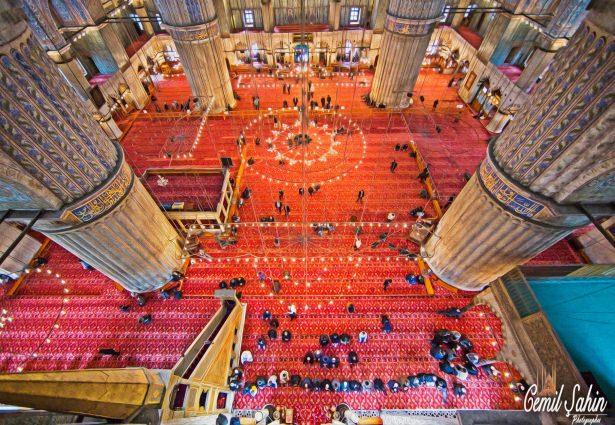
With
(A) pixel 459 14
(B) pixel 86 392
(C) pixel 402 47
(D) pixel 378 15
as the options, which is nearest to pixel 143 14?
(D) pixel 378 15

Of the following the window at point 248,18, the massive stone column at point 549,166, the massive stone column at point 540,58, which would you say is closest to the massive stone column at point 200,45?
the window at point 248,18

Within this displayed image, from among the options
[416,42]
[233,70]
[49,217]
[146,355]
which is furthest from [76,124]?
[233,70]

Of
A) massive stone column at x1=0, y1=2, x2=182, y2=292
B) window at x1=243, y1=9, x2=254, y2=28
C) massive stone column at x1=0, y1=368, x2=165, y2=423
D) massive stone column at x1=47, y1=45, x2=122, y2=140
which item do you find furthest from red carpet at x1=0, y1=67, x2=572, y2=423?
window at x1=243, y1=9, x2=254, y2=28

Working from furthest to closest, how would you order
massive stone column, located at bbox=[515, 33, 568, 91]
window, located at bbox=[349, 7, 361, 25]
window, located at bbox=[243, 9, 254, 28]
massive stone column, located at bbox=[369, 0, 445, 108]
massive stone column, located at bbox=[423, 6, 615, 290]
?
window, located at bbox=[349, 7, 361, 25] < window, located at bbox=[243, 9, 254, 28] < massive stone column, located at bbox=[369, 0, 445, 108] < massive stone column, located at bbox=[515, 33, 568, 91] < massive stone column, located at bbox=[423, 6, 615, 290]

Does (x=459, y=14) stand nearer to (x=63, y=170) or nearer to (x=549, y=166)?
(x=549, y=166)

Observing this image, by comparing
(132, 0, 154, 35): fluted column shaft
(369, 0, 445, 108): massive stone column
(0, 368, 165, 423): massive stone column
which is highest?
(132, 0, 154, 35): fluted column shaft

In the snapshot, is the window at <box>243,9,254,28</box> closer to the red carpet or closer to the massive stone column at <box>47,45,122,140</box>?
the red carpet

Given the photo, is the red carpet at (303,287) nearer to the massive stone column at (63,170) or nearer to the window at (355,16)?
the massive stone column at (63,170)
